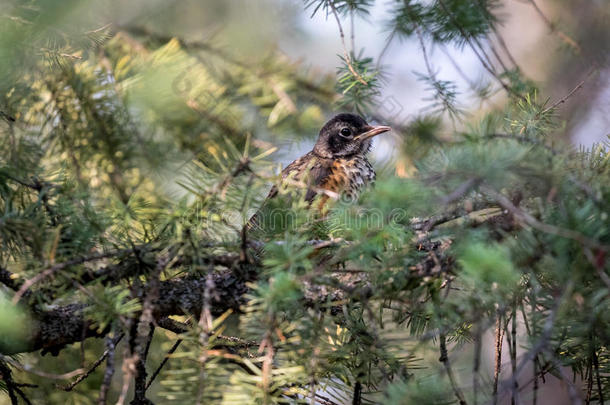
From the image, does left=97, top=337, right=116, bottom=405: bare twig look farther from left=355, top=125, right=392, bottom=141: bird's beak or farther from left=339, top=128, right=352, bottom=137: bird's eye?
left=339, top=128, right=352, bottom=137: bird's eye

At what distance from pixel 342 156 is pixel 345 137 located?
0.11 m

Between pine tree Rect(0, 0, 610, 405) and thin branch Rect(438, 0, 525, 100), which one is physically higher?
thin branch Rect(438, 0, 525, 100)

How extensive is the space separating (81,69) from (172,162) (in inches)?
21.0

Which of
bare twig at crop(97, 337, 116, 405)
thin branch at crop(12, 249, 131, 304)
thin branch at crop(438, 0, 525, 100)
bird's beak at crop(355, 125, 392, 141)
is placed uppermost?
bird's beak at crop(355, 125, 392, 141)

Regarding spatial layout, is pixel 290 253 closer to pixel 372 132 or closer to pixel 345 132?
pixel 372 132

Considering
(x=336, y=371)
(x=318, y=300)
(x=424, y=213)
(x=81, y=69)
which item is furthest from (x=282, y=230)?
(x=81, y=69)

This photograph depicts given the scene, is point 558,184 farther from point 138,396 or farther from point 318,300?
point 138,396

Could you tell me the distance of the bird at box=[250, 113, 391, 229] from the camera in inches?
115

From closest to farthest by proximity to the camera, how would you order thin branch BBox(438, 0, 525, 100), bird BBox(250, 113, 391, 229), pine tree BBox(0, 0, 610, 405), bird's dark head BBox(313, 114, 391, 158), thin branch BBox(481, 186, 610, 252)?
thin branch BBox(481, 186, 610, 252), pine tree BBox(0, 0, 610, 405), thin branch BBox(438, 0, 525, 100), bird BBox(250, 113, 391, 229), bird's dark head BBox(313, 114, 391, 158)

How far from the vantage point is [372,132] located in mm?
3109

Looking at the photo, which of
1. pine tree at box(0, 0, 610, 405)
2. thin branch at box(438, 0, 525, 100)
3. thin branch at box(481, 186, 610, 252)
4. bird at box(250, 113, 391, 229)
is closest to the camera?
thin branch at box(481, 186, 610, 252)

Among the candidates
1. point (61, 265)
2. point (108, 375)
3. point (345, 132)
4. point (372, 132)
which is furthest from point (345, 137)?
point (108, 375)

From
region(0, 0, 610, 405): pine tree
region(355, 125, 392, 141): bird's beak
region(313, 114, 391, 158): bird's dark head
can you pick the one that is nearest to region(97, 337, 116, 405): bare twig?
region(0, 0, 610, 405): pine tree

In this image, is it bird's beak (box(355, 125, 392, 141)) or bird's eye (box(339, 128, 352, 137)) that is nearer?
bird's beak (box(355, 125, 392, 141))
